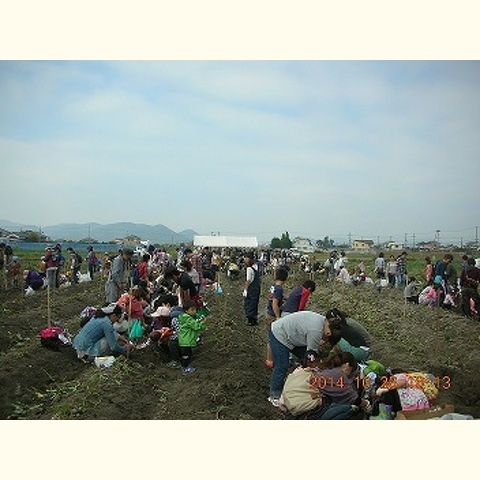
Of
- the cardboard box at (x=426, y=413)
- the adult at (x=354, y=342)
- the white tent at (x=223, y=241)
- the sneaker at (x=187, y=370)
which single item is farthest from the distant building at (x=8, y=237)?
the cardboard box at (x=426, y=413)

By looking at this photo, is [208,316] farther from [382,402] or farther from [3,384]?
[382,402]

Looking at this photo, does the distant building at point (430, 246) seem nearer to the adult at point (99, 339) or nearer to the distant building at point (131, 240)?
the distant building at point (131, 240)

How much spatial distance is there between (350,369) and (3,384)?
4.46m

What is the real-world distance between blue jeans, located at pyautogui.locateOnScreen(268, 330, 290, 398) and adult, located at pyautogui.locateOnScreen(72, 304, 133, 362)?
260 cm

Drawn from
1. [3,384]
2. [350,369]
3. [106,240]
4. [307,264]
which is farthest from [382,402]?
[307,264]

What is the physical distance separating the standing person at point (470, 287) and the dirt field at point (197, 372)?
0.54 m

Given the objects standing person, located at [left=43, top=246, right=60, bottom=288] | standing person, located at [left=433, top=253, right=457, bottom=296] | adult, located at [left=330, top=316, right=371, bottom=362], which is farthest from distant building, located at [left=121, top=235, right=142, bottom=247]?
adult, located at [left=330, top=316, right=371, bottom=362]

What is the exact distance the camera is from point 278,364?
19.1 feet

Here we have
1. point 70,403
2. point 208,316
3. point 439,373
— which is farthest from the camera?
point 208,316

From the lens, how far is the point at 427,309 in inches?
472

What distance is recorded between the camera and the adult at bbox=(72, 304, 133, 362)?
7.29 metres

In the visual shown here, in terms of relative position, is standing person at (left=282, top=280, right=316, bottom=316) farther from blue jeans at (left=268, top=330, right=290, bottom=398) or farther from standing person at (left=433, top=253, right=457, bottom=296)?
standing person at (left=433, top=253, right=457, bottom=296)

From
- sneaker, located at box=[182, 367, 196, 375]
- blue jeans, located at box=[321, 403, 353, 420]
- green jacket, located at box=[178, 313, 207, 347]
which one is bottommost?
sneaker, located at box=[182, 367, 196, 375]

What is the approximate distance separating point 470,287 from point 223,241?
346 inches
